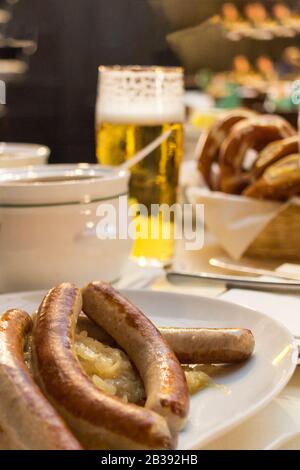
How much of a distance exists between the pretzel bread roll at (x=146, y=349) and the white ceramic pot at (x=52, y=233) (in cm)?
38

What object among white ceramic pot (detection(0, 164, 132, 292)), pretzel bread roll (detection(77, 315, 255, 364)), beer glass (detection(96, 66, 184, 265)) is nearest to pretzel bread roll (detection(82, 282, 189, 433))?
pretzel bread roll (detection(77, 315, 255, 364))

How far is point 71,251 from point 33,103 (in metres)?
6.23

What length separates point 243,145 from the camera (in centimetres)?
185

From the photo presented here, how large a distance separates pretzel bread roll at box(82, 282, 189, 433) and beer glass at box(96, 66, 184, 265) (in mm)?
708

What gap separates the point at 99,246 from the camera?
4.49 ft

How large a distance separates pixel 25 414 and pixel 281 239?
1.09m

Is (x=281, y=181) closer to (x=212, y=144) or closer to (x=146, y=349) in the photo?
(x=212, y=144)

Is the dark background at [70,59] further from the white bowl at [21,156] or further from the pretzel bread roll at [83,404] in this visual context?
the pretzel bread roll at [83,404]

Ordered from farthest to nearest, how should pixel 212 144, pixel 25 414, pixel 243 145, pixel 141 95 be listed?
pixel 212 144 → pixel 243 145 → pixel 141 95 → pixel 25 414

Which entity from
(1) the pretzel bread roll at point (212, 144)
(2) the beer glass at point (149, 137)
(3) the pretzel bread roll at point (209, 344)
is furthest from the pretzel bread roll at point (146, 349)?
(1) the pretzel bread roll at point (212, 144)

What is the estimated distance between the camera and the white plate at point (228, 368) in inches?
29.5

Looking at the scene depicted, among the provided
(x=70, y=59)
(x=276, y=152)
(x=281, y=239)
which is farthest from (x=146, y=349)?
(x=70, y=59)

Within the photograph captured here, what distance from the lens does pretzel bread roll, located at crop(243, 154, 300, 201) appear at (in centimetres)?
164
